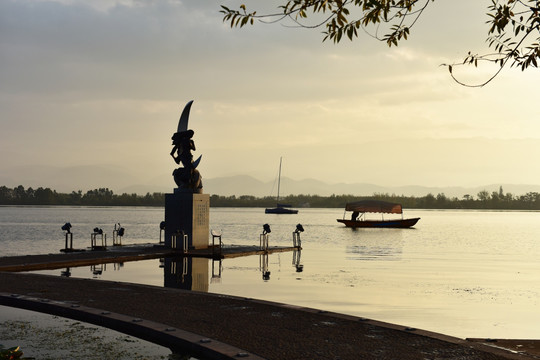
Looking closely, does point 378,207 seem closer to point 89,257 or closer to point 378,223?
point 378,223

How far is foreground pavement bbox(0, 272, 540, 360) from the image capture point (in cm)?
996

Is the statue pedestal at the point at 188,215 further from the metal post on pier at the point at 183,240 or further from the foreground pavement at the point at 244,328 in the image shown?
the foreground pavement at the point at 244,328

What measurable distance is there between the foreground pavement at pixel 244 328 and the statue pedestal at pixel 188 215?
55.0ft

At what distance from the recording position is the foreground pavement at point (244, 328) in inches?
392

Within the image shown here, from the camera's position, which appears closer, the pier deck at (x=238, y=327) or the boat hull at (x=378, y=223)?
the pier deck at (x=238, y=327)

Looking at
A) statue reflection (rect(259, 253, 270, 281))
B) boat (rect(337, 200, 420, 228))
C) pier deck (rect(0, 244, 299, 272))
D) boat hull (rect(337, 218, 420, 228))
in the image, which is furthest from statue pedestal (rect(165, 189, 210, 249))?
boat hull (rect(337, 218, 420, 228))

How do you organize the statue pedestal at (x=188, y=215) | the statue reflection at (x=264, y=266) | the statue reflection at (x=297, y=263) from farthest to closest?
the statue pedestal at (x=188, y=215)
the statue reflection at (x=297, y=263)
the statue reflection at (x=264, y=266)

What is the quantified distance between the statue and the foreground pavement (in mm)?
17622

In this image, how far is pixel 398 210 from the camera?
87.0 meters

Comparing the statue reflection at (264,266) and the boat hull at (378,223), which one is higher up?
the boat hull at (378,223)

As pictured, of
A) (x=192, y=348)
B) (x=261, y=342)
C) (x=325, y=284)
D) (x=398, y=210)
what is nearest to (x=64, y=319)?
(x=192, y=348)

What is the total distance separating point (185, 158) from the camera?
112 feet

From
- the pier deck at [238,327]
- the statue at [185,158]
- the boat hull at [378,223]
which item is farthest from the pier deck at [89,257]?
the boat hull at [378,223]

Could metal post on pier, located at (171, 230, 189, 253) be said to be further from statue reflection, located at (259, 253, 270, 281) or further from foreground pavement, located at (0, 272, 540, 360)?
foreground pavement, located at (0, 272, 540, 360)
